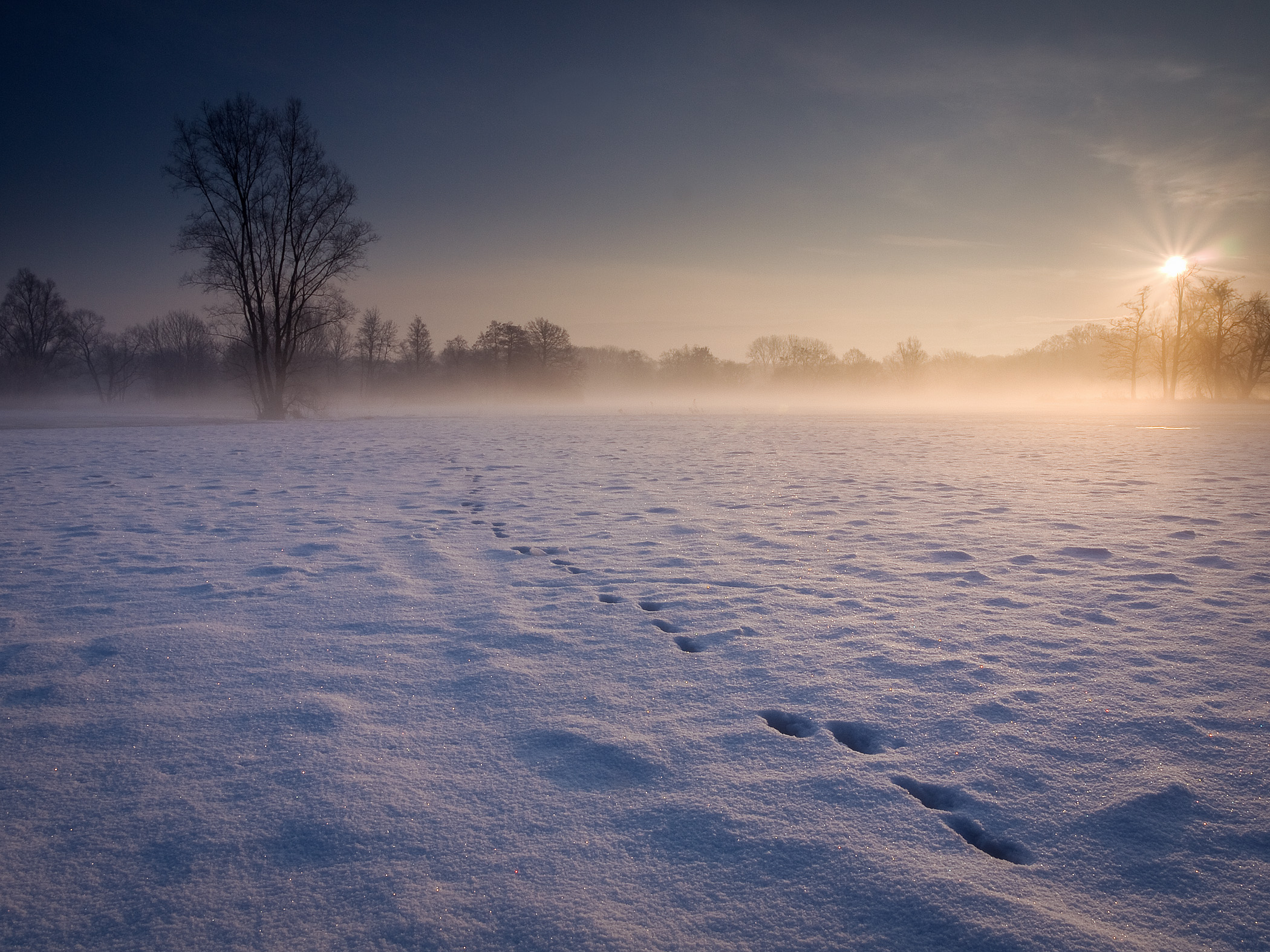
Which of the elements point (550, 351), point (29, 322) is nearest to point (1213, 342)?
point (550, 351)

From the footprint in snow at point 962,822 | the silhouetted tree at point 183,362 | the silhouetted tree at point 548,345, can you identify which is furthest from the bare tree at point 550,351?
the footprint in snow at point 962,822

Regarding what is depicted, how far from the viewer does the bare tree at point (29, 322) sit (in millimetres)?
47969

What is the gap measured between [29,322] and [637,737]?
217 ft

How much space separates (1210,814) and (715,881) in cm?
150

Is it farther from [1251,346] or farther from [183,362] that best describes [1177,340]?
[183,362]

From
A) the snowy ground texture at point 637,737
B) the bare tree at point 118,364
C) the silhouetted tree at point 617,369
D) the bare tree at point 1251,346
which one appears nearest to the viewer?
the snowy ground texture at point 637,737

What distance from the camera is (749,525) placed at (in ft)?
19.5

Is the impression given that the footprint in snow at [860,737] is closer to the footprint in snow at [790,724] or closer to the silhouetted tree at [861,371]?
the footprint in snow at [790,724]

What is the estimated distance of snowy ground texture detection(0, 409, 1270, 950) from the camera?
1.57m

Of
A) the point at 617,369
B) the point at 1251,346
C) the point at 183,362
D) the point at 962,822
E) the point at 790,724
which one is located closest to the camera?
the point at 962,822

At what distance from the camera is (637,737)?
2330mm

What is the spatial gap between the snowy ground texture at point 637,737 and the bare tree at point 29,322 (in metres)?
59.8

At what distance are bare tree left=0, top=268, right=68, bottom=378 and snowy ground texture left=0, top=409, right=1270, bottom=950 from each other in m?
59.8

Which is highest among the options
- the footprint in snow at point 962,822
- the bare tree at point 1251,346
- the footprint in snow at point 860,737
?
the bare tree at point 1251,346
